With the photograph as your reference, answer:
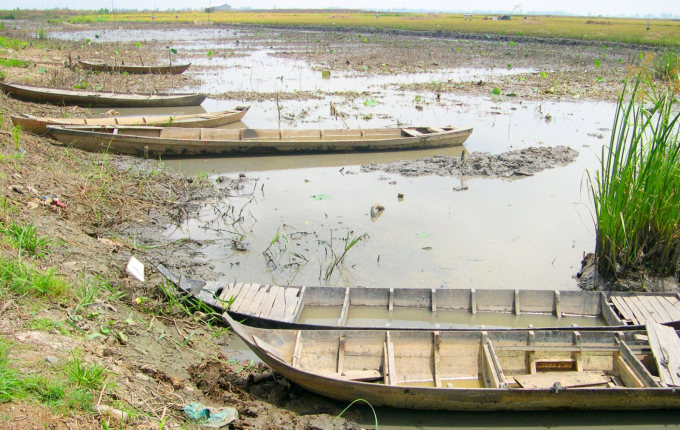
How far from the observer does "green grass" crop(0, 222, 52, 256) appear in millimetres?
4559

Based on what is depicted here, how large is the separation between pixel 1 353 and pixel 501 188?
24.0ft

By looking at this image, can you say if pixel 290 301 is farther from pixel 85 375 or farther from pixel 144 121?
pixel 144 121

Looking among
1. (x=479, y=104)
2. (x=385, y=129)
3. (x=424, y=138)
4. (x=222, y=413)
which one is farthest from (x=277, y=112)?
(x=222, y=413)

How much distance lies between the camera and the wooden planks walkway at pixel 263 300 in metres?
4.53

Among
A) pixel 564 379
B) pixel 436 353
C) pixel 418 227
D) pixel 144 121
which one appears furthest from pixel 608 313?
pixel 144 121

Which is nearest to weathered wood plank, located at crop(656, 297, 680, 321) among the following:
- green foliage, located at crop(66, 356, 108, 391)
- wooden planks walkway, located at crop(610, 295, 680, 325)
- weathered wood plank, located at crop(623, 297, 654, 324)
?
wooden planks walkway, located at crop(610, 295, 680, 325)

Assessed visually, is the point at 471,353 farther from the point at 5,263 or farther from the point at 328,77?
the point at 328,77

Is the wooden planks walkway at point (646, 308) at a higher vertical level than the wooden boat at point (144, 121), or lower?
lower

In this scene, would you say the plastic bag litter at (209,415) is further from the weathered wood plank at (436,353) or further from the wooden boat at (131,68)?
the wooden boat at (131,68)

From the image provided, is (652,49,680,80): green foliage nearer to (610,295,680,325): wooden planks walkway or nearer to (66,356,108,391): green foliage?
(610,295,680,325): wooden planks walkway

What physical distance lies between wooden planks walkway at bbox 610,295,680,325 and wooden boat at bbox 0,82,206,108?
11.2m

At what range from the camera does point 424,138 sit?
10.0m

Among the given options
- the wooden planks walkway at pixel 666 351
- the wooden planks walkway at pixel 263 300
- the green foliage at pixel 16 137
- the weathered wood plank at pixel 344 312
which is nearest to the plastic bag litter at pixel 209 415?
the wooden planks walkway at pixel 263 300

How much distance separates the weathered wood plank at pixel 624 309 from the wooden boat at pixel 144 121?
27.0 ft
